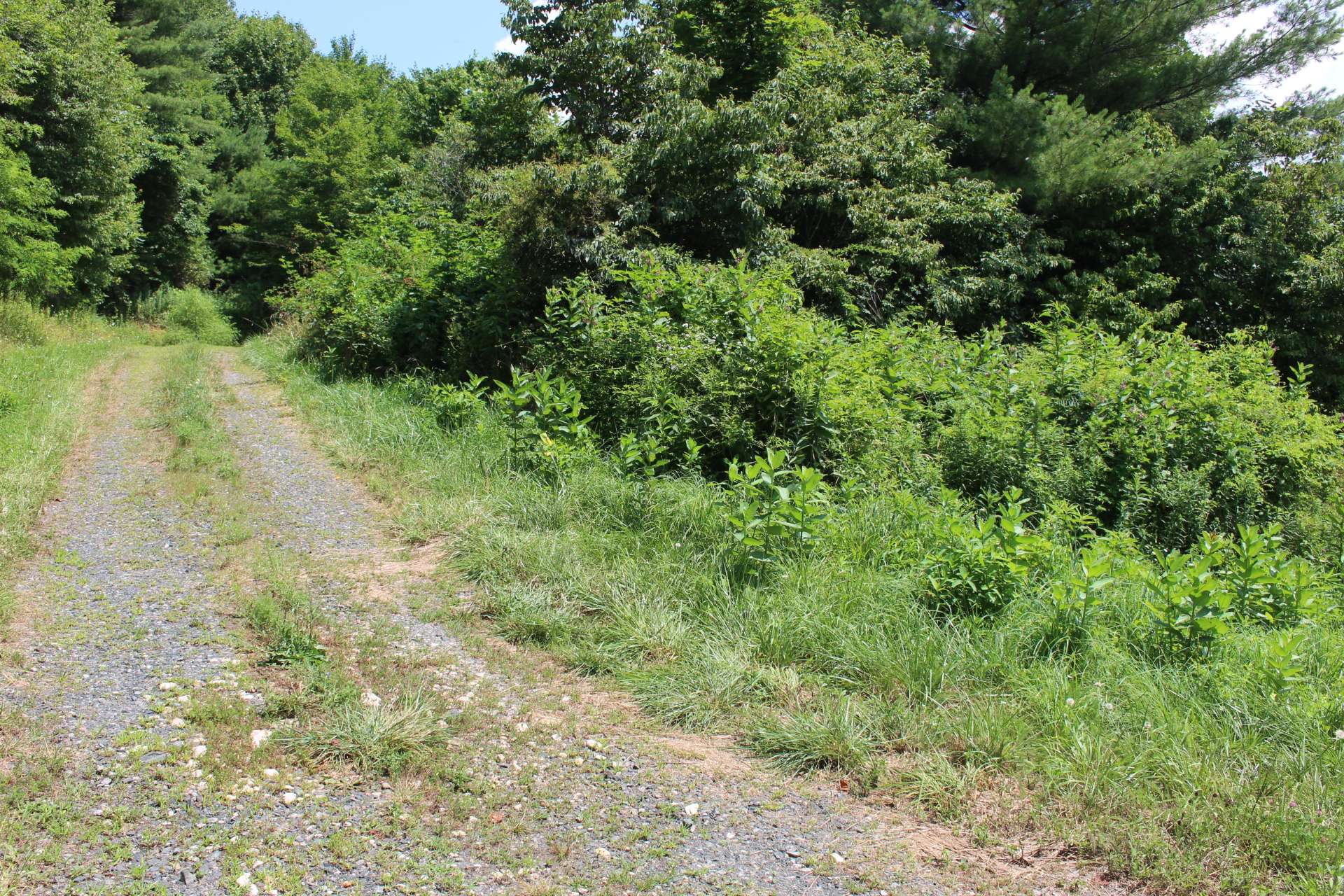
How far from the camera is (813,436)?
7375 mm

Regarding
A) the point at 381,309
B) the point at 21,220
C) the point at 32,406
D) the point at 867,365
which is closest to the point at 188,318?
the point at 21,220

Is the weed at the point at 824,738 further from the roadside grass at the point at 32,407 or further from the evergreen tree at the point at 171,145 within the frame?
the evergreen tree at the point at 171,145

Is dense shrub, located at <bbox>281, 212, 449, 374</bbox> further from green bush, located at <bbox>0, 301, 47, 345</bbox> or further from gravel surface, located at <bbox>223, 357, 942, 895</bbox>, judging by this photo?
gravel surface, located at <bbox>223, 357, 942, 895</bbox>

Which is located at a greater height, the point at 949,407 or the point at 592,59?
the point at 592,59

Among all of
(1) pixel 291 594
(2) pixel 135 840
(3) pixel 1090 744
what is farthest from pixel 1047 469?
(2) pixel 135 840

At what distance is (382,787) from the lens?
10.9 feet

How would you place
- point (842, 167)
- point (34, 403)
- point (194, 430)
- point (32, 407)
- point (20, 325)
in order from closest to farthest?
point (194, 430), point (32, 407), point (34, 403), point (842, 167), point (20, 325)

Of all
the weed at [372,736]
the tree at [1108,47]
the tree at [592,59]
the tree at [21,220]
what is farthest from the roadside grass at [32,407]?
the tree at [1108,47]

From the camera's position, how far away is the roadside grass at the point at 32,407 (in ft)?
18.9

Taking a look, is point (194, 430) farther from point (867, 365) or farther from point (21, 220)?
point (21, 220)

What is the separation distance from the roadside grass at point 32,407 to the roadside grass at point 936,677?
2.59m

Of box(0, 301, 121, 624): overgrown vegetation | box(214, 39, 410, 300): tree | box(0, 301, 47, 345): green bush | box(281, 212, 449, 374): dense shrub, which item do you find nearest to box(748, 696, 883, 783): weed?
box(0, 301, 121, 624): overgrown vegetation

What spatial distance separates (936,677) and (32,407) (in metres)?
9.91

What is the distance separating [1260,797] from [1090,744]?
22.0 inches
